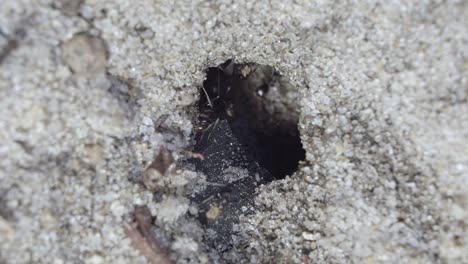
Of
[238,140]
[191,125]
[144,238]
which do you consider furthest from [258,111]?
[144,238]

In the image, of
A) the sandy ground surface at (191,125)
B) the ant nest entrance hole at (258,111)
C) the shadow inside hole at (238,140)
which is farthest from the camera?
the ant nest entrance hole at (258,111)

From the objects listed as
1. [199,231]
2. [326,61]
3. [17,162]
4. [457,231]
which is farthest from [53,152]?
[457,231]

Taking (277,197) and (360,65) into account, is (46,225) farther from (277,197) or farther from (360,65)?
(360,65)

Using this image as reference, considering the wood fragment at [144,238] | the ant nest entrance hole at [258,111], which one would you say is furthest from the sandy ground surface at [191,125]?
the ant nest entrance hole at [258,111]

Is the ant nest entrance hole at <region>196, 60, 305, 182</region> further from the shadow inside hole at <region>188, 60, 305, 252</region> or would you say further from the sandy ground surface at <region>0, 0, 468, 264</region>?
the sandy ground surface at <region>0, 0, 468, 264</region>

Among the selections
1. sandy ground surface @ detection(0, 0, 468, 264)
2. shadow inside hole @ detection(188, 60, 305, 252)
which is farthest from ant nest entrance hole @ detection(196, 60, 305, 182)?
sandy ground surface @ detection(0, 0, 468, 264)

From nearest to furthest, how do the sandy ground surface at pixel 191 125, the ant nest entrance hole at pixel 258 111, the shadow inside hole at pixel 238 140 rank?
the sandy ground surface at pixel 191 125, the shadow inside hole at pixel 238 140, the ant nest entrance hole at pixel 258 111

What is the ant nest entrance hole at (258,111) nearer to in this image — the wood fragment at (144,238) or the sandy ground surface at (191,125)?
the sandy ground surface at (191,125)
